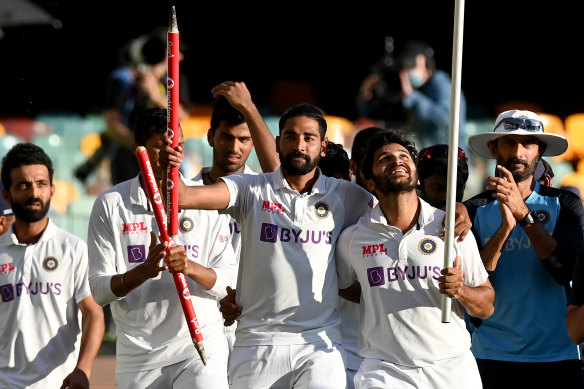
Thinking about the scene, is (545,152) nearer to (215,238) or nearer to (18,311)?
(215,238)

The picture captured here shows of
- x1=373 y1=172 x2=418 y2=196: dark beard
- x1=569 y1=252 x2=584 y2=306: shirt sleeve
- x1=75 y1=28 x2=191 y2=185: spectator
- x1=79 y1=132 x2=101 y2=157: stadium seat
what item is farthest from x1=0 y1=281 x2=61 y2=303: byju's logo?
x1=79 y1=132 x2=101 y2=157: stadium seat

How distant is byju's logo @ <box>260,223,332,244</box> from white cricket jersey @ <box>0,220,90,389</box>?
169 centimetres

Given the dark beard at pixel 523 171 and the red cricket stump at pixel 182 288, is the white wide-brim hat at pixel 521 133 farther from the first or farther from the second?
the red cricket stump at pixel 182 288

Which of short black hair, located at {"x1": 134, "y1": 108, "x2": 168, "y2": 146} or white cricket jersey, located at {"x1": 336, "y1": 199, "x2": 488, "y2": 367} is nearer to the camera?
white cricket jersey, located at {"x1": 336, "y1": 199, "x2": 488, "y2": 367}

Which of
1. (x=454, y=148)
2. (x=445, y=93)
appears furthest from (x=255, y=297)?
(x=445, y=93)

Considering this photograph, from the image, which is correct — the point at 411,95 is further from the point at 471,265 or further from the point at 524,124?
the point at 471,265

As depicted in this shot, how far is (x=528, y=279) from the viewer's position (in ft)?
23.2

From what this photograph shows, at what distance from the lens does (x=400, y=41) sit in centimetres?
1597

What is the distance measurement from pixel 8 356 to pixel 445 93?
28.5 ft

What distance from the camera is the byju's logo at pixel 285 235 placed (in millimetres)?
6480

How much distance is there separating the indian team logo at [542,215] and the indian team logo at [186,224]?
202cm

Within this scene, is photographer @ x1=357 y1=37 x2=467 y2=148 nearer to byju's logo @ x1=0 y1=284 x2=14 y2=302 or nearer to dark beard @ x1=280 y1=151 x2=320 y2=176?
byju's logo @ x1=0 y1=284 x2=14 y2=302

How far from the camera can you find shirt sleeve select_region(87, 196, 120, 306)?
268 inches

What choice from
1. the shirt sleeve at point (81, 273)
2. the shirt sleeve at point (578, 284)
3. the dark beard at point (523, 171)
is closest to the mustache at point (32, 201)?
the shirt sleeve at point (81, 273)
